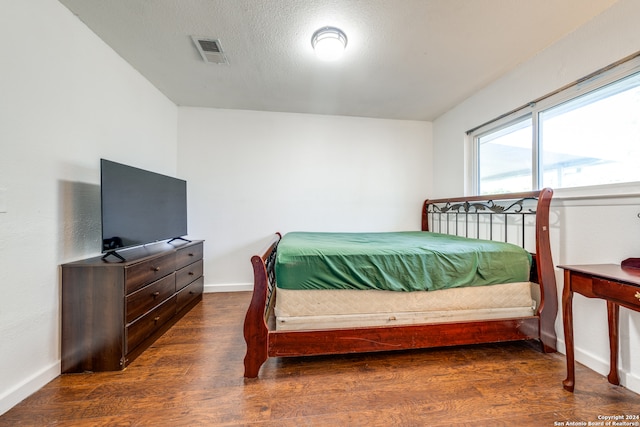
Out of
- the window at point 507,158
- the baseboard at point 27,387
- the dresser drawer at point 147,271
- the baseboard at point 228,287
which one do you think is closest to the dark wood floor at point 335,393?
the baseboard at point 27,387

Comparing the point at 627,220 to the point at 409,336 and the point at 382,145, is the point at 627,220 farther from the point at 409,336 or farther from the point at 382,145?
the point at 382,145

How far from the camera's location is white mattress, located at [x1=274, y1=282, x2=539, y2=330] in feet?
5.28

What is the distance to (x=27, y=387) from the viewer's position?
1.39 meters

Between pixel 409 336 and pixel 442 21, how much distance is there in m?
2.23

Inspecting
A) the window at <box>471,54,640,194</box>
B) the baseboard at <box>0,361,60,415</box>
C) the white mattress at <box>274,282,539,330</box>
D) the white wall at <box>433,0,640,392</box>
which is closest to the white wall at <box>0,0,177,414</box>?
the baseboard at <box>0,361,60,415</box>

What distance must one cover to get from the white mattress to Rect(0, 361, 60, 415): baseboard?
1.43m

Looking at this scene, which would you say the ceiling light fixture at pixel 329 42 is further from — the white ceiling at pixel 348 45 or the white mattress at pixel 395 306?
the white mattress at pixel 395 306

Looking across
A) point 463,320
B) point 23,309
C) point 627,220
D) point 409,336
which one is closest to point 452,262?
point 463,320

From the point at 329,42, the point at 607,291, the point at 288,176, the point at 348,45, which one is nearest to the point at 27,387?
the point at 288,176

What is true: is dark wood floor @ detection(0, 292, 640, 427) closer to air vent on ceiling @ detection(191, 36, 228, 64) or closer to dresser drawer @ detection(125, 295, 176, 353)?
dresser drawer @ detection(125, 295, 176, 353)

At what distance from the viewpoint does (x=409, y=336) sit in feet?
5.52

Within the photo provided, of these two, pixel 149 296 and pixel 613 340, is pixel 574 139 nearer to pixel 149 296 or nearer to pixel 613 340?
pixel 613 340

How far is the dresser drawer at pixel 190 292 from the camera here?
7.97 feet

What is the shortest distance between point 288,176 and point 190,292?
182 cm
